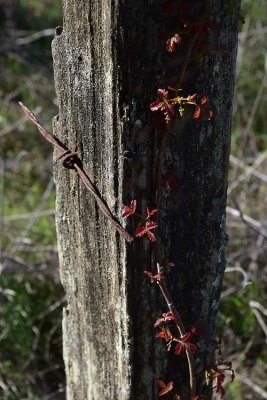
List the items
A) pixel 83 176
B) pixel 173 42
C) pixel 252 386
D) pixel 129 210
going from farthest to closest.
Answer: pixel 252 386, pixel 83 176, pixel 129 210, pixel 173 42

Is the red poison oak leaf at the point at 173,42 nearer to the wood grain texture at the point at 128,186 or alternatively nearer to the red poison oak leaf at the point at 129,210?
the wood grain texture at the point at 128,186

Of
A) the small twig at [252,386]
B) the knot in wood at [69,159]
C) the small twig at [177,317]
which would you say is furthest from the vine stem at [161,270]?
the small twig at [252,386]

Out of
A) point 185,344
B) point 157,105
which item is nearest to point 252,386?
point 185,344

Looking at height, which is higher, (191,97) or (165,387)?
(191,97)

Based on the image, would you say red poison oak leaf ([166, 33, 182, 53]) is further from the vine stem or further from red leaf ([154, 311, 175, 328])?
red leaf ([154, 311, 175, 328])

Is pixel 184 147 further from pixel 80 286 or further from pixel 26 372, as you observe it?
pixel 26 372

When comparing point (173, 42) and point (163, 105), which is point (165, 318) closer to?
point (163, 105)
